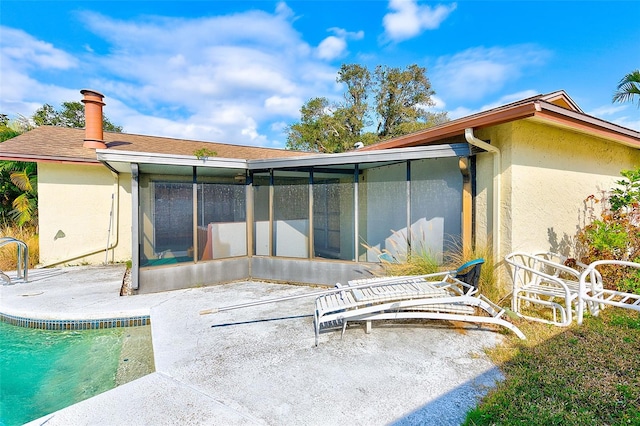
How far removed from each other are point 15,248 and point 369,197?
1083 centimetres

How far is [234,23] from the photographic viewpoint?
11469 mm

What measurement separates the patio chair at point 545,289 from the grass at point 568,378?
12.1 inches

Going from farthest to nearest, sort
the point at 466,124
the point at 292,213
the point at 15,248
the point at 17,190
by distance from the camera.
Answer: the point at 17,190 → the point at 15,248 → the point at 292,213 → the point at 466,124

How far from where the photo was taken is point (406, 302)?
4.10m

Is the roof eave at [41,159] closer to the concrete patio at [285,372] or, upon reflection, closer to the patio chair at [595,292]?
the concrete patio at [285,372]

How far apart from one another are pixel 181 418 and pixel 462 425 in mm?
2355

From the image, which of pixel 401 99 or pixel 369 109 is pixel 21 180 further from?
pixel 401 99

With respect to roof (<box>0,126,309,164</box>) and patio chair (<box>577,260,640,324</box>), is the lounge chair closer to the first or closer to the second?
patio chair (<box>577,260,640,324</box>)

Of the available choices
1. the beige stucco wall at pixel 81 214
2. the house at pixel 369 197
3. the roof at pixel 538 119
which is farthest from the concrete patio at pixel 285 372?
the beige stucco wall at pixel 81 214

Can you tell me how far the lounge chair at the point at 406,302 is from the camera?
402cm

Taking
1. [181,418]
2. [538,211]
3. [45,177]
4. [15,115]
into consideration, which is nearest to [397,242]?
[538,211]

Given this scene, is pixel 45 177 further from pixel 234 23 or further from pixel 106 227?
pixel 234 23

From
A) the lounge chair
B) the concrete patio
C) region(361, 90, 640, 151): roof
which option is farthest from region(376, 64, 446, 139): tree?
the concrete patio

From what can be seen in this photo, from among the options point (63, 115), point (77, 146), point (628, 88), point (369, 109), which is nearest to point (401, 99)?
point (369, 109)
